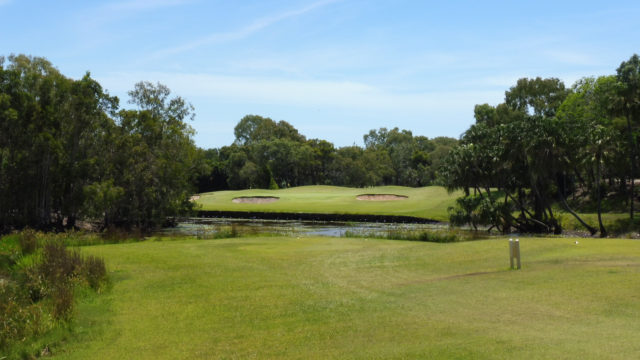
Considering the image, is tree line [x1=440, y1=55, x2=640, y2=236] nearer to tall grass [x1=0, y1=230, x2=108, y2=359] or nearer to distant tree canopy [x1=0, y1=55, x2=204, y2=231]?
distant tree canopy [x1=0, y1=55, x2=204, y2=231]

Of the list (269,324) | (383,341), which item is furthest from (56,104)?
(383,341)

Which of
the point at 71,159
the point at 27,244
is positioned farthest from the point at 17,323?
the point at 71,159

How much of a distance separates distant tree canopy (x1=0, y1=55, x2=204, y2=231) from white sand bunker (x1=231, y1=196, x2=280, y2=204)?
106 feet

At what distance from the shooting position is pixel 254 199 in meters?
85.4

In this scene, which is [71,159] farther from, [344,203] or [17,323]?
[344,203]

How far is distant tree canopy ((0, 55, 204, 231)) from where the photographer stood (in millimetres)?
40938

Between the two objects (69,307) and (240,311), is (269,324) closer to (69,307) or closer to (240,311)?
(240,311)

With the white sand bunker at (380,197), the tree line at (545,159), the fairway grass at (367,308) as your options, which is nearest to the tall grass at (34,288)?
the fairway grass at (367,308)

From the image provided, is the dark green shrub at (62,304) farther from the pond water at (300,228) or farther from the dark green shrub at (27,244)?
the pond water at (300,228)

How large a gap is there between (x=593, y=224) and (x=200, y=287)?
43.6m

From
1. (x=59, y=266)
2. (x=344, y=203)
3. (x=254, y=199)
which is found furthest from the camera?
(x=254, y=199)

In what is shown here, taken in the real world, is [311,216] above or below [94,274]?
above

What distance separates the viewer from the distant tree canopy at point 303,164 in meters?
123

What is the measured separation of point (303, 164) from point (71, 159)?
85445 millimetres
